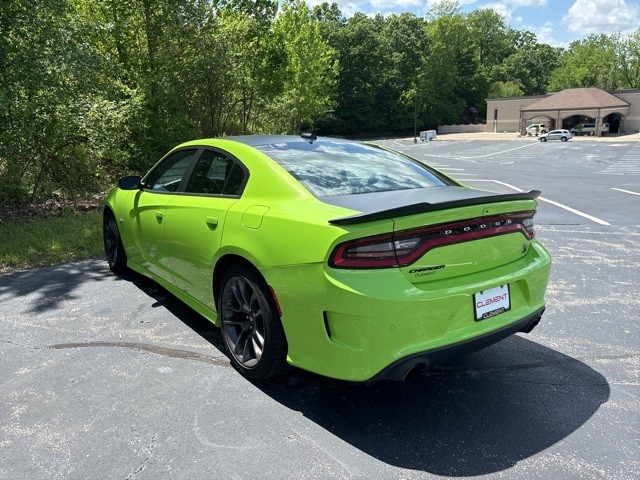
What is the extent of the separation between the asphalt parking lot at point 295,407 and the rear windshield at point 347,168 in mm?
1267

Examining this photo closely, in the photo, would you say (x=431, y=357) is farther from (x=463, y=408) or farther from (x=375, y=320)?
(x=463, y=408)

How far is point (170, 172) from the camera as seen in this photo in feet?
14.4

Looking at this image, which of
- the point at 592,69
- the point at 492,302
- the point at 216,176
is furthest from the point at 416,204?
the point at 592,69

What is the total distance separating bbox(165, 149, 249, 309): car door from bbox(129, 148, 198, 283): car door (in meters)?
0.16

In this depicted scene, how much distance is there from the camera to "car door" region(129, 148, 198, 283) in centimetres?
415

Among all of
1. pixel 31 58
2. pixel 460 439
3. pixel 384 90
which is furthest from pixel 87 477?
pixel 384 90

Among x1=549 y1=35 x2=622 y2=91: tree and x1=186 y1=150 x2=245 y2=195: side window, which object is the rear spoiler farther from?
x1=549 y1=35 x2=622 y2=91: tree

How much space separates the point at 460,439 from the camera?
8.53 feet

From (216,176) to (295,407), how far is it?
1.77m

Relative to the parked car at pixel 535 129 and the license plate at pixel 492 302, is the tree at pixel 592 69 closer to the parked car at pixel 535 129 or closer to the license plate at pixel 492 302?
the parked car at pixel 535 129

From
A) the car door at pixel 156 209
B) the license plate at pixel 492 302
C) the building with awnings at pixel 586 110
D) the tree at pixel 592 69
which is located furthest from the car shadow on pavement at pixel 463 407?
the tree at pixel 592 69

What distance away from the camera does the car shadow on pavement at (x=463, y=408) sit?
2492 millimetres

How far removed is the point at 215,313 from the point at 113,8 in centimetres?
1138

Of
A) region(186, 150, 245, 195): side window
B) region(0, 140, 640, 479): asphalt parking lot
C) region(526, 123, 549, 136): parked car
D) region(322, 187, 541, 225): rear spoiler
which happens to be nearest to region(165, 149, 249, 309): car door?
region(186, 150, 245, 195): side window
